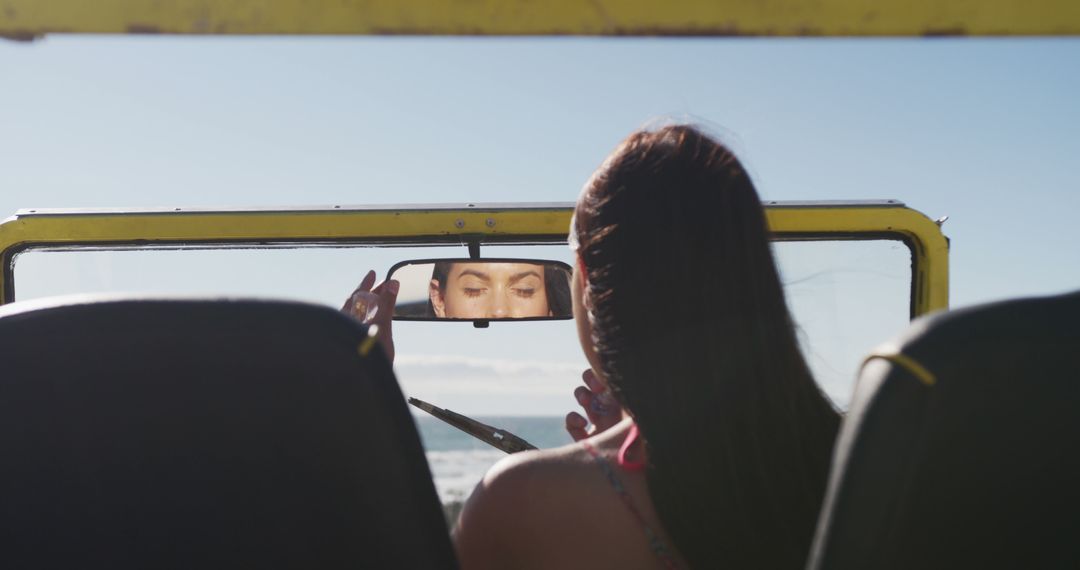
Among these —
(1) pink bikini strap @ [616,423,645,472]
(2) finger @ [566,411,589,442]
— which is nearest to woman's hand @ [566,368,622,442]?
(2) finger @ [566,411,589,442]

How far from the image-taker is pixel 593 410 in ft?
8.84

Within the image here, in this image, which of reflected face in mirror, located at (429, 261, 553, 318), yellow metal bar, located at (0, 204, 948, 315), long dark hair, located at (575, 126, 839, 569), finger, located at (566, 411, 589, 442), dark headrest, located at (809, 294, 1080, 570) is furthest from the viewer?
yellow metal bar, located at (0, 204, 948, 315)

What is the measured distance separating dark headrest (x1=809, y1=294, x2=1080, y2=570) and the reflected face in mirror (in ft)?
6.15

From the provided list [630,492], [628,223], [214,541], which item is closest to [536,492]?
[630,492]

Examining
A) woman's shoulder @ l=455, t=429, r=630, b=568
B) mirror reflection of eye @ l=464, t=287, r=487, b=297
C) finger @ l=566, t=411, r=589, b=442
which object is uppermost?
mirror reflection of eye @ l=464, t=287, r=487, b=297

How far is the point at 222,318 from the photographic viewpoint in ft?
3.76

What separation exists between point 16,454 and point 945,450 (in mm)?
1063

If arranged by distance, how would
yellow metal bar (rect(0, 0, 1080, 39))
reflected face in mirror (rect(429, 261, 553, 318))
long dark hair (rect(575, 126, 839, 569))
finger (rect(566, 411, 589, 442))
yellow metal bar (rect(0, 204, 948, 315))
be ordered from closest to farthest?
1. yellow metal bar (rect(0, 0, 1080, 39))
2. long dark hair (rect(575, 126, 839, 569))
3. finger (rect(566, 411, 589, 442))
4. reflected face in mirror (rect(429, 261, 553, 318))
5. yellow metal bar (rect(0, 204, 948, 315))

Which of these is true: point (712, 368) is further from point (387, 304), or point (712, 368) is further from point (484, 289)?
point (387, 304)

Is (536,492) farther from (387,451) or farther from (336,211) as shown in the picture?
(336,211)

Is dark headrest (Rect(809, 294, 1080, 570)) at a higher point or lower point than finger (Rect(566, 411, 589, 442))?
higher

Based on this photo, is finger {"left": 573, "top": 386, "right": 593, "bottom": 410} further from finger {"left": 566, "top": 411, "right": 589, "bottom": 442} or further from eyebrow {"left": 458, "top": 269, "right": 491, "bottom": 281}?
eyebrow {"left": 458, "top": 269, "right": 491, "bottom": 281}

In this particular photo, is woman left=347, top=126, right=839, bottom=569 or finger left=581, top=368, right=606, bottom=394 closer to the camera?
woman left=347, top=126, right=839, bottom=569

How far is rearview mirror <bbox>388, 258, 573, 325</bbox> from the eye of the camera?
298cm
